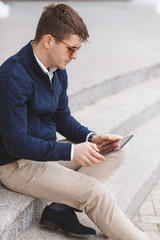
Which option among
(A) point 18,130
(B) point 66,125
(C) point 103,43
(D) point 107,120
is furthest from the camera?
(C) point 103,43

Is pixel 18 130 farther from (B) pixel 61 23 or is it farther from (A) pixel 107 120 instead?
(A) pixel 107 120

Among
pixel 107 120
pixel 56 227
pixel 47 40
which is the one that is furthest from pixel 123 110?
pixel 47 40

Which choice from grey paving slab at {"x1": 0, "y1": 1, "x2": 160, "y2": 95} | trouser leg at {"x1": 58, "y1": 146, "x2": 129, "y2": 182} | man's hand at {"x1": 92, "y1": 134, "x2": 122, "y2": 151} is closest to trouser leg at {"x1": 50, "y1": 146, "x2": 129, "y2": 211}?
trouser leg at {"x1": 58, "y1": 146, "x2": 129, "y2": 182}

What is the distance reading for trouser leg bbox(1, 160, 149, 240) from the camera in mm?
2000

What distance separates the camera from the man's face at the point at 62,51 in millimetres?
1989

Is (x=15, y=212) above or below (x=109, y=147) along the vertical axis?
below

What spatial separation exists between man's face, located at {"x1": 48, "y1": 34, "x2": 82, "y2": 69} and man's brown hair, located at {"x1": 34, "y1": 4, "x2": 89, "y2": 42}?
0.09ft

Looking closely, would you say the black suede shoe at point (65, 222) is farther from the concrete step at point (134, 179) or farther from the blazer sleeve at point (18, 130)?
the blazer sleeve at point (18, 130)

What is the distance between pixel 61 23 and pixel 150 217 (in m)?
1.52

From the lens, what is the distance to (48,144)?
201 cm

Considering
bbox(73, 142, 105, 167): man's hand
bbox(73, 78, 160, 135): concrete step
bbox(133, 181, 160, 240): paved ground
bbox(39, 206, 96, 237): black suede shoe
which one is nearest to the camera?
bbox(73, 142, 105, 167): man's hand

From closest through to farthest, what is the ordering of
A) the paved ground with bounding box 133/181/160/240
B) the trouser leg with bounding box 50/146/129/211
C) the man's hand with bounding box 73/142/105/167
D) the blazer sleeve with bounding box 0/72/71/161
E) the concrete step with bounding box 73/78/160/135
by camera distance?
the blazer sleeve with bounding box 0/72/71/161, the man's hand with bounding box 73/142/105/167, the trouser leg with bounding box 50/146/129/211, the paved ground with bounding box 133/181/160/240, the concrete step with bounding box 73/78/160/135

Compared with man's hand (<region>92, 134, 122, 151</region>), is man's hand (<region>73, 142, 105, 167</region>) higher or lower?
higher

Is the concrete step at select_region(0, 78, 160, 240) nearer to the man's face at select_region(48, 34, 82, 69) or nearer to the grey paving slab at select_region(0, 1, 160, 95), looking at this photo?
the grey paving slab at select_region(0, 1, 160, 95)
